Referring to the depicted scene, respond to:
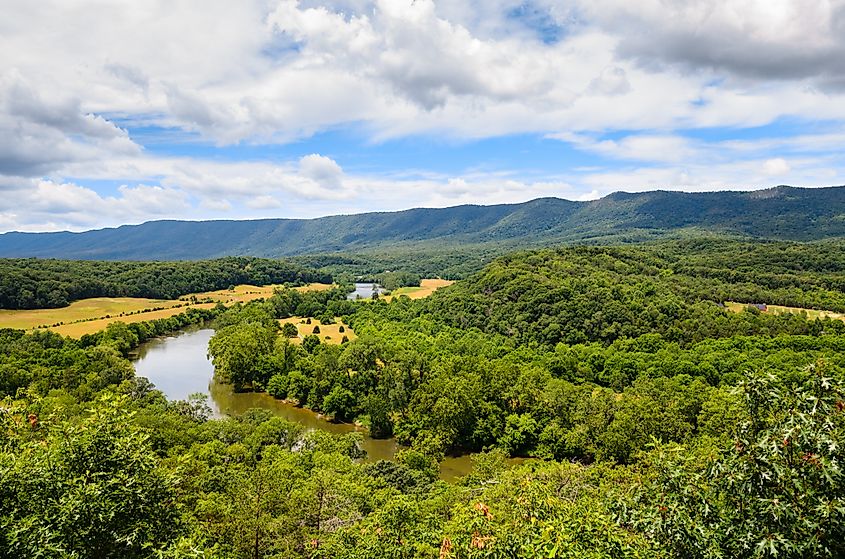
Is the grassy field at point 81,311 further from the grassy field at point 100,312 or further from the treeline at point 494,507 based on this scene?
the treeline at point 494,507

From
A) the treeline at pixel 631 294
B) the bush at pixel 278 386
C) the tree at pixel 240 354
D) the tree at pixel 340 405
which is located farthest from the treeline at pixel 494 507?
the treeline at pixel 631 294

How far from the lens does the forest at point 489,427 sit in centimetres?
694

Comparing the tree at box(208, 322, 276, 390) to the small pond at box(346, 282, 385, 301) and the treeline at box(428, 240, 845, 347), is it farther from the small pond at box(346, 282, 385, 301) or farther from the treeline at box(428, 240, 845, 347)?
the small pond at box(346, 282, 385, 301)

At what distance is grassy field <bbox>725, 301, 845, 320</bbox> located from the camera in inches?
2439

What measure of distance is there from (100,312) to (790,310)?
10697 cm

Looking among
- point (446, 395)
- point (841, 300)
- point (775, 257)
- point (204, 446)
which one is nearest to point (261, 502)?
point (204, 446)

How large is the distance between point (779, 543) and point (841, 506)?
0.86 metres

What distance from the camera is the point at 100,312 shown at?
282 feet

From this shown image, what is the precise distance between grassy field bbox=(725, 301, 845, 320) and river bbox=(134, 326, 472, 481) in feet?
166

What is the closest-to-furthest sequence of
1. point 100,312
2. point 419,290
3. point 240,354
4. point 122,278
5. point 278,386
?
point 278,386 → point 240,354 → point 100,312 → point 122,278 → point 419,290

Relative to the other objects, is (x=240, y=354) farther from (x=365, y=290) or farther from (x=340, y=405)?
(x=365, y=290)

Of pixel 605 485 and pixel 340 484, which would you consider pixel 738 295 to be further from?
pixel 340 484

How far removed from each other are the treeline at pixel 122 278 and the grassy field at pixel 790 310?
103 meters

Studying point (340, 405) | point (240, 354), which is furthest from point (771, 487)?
point (240, 354)
